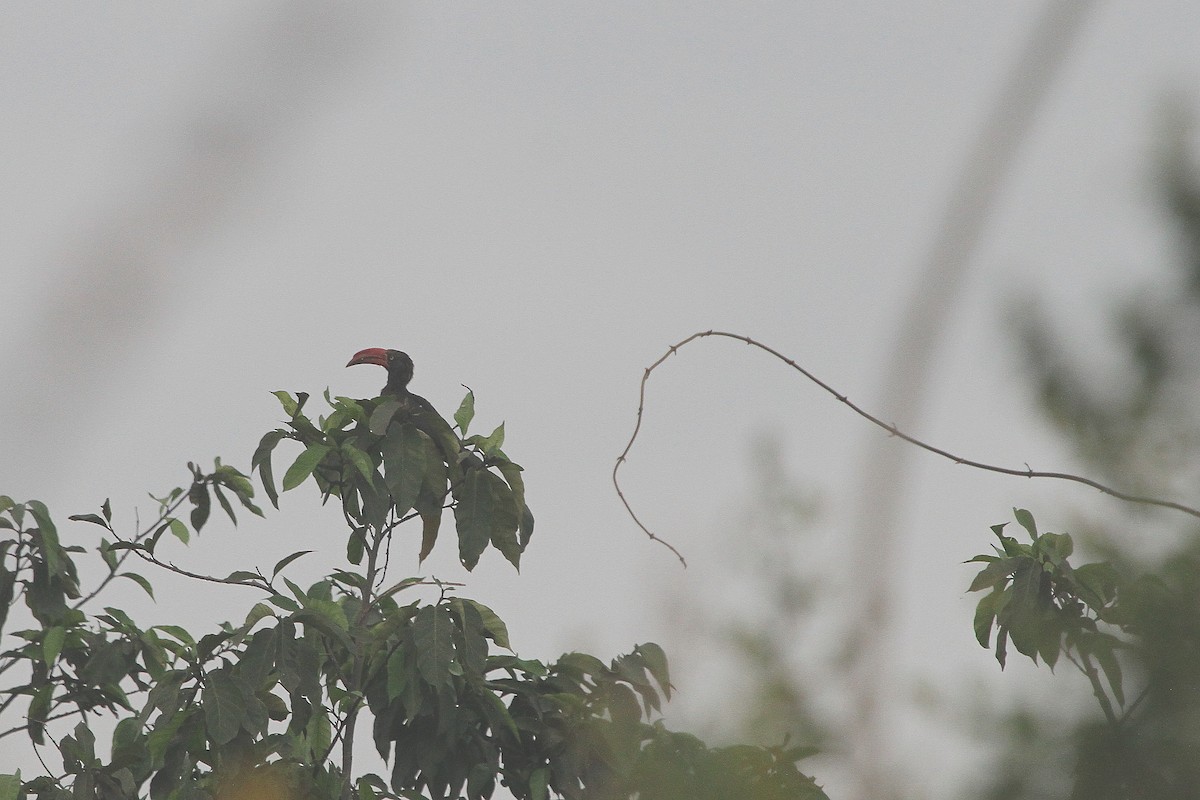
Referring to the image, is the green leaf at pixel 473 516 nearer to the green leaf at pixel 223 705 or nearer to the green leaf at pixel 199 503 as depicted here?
the green leaf at pixel 223 705

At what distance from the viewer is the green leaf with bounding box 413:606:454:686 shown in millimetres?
3617

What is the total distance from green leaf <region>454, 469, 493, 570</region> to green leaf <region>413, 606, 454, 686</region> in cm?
23

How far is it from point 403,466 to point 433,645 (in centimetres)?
57

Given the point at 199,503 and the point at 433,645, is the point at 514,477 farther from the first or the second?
the point at 199,503

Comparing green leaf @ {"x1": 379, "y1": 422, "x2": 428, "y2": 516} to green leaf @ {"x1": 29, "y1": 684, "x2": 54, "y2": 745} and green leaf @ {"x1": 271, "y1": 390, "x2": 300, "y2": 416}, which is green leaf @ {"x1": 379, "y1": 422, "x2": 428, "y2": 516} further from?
green leaf @ {"x1": 29, "y1": 684, "x2": 54, "y2": 745}

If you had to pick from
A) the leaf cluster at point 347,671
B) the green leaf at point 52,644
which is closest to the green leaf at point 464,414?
the leaf cluster at point 347,671

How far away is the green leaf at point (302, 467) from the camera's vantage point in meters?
3.74

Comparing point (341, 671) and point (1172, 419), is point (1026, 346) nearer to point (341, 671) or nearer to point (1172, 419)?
point (1172, 419)

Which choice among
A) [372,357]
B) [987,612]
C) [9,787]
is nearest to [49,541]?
[9,787]

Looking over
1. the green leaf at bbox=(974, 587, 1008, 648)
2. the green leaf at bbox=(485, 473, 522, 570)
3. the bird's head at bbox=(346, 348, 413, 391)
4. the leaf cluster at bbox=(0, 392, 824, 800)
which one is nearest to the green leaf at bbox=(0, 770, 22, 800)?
the leaf cluster at bbox=(0, 392, 824, 800)

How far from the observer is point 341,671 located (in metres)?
3.97

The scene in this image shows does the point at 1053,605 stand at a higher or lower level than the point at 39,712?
higher

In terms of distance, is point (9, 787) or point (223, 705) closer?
point (9, 787)

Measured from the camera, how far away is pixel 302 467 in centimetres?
377
